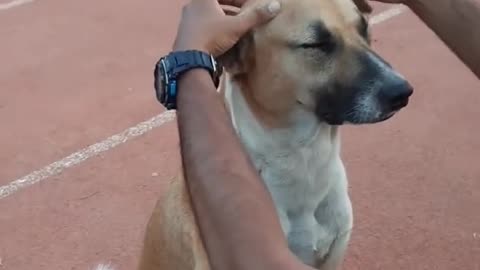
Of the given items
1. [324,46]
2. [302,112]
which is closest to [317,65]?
[324,46]

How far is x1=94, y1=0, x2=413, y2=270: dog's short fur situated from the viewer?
2623 millimetres

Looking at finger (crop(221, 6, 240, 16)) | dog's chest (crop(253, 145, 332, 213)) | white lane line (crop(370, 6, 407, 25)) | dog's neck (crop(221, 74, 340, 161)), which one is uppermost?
finger (crop(221, 6, 240, 16))

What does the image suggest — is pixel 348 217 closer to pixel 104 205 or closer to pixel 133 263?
pixel 133 263

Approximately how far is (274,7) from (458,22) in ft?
1.86

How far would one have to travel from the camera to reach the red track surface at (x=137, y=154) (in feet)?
12.4

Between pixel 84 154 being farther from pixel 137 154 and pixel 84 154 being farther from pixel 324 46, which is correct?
pixel 324 46

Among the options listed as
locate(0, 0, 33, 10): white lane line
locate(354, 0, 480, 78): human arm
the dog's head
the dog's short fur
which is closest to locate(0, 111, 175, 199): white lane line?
the dog's short fur

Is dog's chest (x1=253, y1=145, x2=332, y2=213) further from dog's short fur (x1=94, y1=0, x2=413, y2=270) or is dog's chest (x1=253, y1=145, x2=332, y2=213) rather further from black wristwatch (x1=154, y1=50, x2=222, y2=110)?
black wristwatch (x1=154, y1=50, x2=222, y2=110)

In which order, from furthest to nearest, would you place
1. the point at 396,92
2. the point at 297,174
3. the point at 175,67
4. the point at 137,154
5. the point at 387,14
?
the point at 387,14
the point at 137,154
the point at 297,174
the point at 396,92
the point at 175,67

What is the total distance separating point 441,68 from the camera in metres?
4.95

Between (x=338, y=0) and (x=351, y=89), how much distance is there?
29 centimetres

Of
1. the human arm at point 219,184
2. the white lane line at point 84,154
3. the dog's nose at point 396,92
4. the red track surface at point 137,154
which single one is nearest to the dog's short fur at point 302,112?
the dog's nose at point 396,92

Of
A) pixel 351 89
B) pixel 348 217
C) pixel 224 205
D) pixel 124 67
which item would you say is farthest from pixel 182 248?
pixel 124 67

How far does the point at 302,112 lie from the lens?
276cm
